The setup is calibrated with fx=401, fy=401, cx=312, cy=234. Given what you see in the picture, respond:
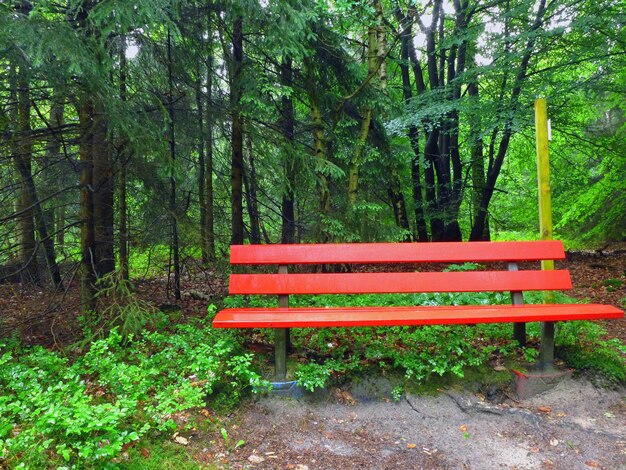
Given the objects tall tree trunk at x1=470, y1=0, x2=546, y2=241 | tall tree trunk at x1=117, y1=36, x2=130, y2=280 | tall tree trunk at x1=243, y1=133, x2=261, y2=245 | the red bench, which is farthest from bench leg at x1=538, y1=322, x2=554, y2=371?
tall tree trunk at x1=470, y1=0, x2=546, y2=241

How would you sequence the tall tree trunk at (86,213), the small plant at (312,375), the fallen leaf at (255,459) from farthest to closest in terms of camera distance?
the tall tree trunk at (86,213), the small plant at (312,375), the fallen leaf at (255,459)

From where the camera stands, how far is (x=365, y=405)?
3070 mm

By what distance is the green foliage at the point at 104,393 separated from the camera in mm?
2027

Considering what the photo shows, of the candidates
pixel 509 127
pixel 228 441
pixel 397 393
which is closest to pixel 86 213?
pixel 228 441

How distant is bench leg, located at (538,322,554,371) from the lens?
10.7 feet

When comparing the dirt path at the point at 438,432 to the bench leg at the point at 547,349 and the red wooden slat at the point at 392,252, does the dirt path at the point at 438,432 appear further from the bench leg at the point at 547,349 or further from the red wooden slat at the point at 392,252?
the red wooden slat at the point at 392,252

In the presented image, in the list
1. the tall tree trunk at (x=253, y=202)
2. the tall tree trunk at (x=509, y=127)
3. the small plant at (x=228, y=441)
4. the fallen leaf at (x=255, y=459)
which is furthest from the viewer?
the tall tree trunk at (x=509, y=127)

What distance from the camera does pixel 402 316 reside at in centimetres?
299

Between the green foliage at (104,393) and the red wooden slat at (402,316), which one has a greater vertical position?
the red wooden slat at (402,316)

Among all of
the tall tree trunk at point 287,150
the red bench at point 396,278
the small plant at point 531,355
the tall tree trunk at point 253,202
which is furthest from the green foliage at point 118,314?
the small plant at point 531,355

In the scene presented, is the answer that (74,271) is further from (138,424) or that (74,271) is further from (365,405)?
(365,405)

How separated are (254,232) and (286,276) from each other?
4451mm

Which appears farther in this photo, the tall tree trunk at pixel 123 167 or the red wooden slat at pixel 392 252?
the tall tree trunk at pixel 123 167

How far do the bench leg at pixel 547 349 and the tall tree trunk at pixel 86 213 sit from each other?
13.8 feet
